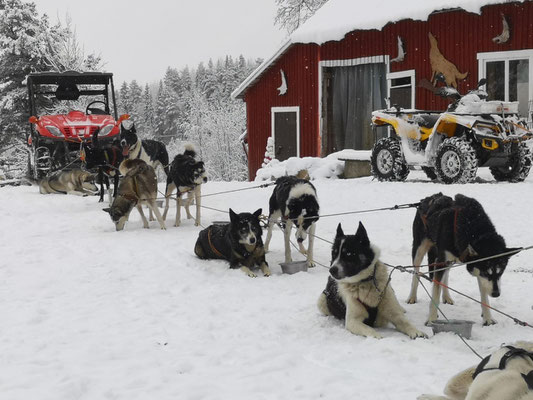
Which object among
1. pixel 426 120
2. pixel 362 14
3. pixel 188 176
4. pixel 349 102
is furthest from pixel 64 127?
pixel 362 14

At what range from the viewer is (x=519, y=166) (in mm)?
11508

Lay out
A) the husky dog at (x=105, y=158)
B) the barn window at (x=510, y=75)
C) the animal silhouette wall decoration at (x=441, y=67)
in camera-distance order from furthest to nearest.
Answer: the animal silhouette wall decoration at (x=441, y=67)
the barn window at (x=510, y=75)
the husky dog at (x=105, y=158)

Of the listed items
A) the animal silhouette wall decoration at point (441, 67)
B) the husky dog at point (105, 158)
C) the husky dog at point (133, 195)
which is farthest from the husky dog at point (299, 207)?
the animal silhouette wall decoration at point (441, 67)

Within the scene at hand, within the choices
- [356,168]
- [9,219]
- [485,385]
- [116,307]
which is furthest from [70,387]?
[356,168]

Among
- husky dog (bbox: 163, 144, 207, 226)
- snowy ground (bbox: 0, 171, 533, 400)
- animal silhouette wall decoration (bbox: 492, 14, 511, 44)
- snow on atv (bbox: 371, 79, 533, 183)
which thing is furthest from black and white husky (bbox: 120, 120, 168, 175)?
animal silhouette wall decoration (bbox: 492, 14, 511, 44)

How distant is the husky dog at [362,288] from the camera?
16.3 ft

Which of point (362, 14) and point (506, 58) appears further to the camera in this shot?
point (362, 14)

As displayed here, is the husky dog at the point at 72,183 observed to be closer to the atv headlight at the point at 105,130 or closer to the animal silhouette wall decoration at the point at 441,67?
the atv headlight at the point at 105,130

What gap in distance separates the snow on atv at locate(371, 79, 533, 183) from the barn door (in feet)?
23.5

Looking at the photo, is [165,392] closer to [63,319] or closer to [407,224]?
[63,319]

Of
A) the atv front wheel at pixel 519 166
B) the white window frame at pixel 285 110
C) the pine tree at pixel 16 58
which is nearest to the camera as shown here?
the atv front wheel at pixel 519 166

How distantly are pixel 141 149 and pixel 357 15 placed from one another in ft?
28.6

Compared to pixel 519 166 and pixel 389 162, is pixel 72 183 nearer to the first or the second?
pixel 389 162

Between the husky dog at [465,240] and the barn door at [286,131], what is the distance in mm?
15019
